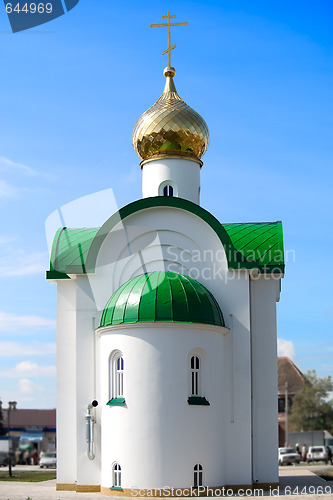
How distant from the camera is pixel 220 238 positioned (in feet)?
56.7

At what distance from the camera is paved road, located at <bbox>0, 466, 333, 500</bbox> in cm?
1537

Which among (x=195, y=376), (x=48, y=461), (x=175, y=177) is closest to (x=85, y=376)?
(x=195, y=376)

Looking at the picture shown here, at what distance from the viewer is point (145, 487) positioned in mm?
15227

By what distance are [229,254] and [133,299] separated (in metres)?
2.70

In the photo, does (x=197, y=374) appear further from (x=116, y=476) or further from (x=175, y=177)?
(x=175, y=177)

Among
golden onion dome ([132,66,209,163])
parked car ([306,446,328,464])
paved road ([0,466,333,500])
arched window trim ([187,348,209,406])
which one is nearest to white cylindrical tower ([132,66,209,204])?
golden onion dome ([132,66,209,163])

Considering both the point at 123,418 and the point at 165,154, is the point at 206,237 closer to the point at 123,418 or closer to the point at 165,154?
the point at 165,154

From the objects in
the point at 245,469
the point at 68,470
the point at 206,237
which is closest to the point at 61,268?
the point at 206,237

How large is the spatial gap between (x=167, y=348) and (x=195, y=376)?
1008 mm

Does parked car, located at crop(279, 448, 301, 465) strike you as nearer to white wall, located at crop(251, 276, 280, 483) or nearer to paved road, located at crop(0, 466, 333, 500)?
paved road, located at crop(0, 466, 333, 500)

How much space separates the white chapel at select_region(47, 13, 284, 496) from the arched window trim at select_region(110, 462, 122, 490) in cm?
3

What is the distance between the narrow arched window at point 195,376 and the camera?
52.5 ft

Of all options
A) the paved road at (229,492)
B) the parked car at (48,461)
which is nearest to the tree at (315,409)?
the parked car at (48,461)

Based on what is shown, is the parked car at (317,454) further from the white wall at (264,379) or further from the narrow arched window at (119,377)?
the narrow arched window at (119,377)
